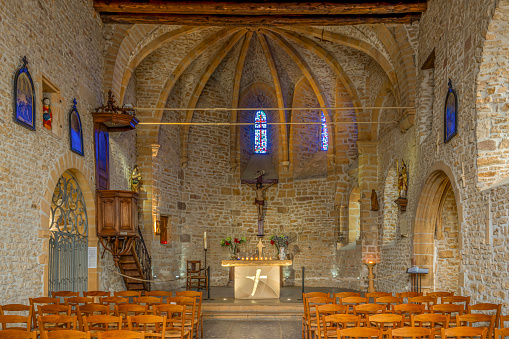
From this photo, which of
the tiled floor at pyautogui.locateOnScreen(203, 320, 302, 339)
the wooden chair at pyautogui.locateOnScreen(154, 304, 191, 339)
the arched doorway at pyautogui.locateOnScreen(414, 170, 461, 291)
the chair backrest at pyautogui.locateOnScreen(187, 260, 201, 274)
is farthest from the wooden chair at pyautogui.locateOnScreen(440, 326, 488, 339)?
the chair backrest at pyautogui.locateOnScreen(187, 260, 201, 274)

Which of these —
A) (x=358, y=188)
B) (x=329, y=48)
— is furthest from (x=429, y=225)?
(x=329, y=48)

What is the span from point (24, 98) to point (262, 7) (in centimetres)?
589

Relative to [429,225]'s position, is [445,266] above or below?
below

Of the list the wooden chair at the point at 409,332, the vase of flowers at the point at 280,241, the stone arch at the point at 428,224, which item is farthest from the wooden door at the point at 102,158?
the wooden chair at the point at 409,332

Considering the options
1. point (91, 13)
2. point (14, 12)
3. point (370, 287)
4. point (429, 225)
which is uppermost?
point (91, 13)

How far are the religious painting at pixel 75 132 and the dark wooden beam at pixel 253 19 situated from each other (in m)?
2.86

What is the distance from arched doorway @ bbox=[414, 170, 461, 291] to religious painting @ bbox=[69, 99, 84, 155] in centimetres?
727

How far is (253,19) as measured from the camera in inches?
510

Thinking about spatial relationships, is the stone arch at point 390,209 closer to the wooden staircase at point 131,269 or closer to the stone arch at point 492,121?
the stone arch at point 492,121

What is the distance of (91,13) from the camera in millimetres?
12062

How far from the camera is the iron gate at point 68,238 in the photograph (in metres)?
10.2

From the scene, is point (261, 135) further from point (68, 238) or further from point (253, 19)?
point (68, 238)

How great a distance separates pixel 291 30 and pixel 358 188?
5206 mm

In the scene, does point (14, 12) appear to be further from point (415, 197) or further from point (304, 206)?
point (304, 206)
